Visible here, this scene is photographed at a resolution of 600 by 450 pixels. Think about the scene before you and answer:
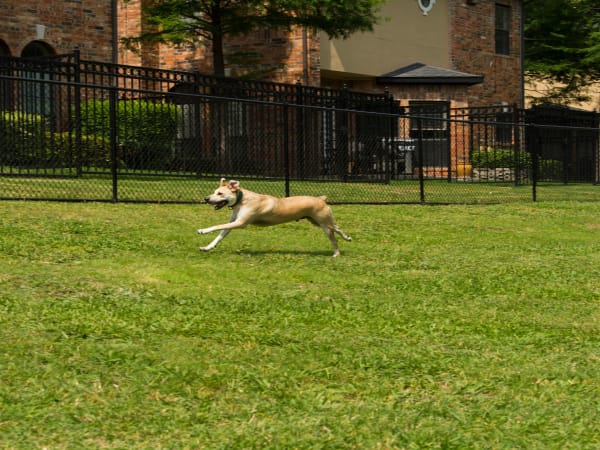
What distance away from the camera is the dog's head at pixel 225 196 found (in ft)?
27.7

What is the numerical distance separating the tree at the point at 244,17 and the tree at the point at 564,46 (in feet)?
49.8

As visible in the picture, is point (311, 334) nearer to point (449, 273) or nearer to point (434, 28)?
point (449, 273)

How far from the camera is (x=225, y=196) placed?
333 inches

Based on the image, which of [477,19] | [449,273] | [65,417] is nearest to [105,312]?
[65,417]

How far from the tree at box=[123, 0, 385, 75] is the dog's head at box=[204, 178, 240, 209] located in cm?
1310

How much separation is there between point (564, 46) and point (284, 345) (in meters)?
33.8

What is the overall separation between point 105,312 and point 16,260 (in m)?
2.10

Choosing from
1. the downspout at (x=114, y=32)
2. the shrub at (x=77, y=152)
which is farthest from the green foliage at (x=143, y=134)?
the downspout at (x=114, y=32)

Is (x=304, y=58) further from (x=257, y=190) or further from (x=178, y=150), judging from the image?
(x=257, y=190)

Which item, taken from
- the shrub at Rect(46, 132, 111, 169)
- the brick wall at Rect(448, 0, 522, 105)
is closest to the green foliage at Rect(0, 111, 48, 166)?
the shrub at Rect(46, 132, 111, 169)

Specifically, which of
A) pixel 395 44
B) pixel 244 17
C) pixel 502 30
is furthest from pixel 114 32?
pixel 502 30

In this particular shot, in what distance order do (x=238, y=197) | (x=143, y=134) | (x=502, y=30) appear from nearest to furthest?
(x=238, y=197) < (x=143, y=134) < (x=502, y=30)

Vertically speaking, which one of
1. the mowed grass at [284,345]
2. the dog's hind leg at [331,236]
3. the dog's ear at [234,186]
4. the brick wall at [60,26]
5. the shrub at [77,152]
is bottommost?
the mowed grass at [284,345]

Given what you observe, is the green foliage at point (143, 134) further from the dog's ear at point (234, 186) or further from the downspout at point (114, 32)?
the downspout at point (114, 32)
